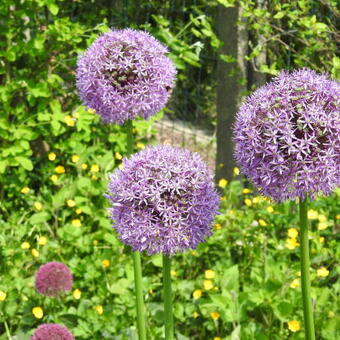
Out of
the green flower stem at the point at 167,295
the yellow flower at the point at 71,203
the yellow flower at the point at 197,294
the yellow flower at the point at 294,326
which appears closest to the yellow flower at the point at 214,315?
the yellow flower at the point at 197,294

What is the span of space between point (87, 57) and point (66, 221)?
1788 millimetres

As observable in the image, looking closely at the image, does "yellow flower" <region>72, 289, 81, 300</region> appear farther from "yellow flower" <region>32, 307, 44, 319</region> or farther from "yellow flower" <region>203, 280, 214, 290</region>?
"yellow flower" <region>203, 280, 214, 290</region>

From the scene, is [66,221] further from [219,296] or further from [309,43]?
[309,43]

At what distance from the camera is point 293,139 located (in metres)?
1.60

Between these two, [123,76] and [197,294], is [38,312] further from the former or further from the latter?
[123,76]

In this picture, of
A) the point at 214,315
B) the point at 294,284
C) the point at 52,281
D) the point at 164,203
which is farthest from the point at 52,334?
the point at 294,284

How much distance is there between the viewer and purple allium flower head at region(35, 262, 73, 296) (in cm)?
277

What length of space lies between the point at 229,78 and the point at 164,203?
2484 mm

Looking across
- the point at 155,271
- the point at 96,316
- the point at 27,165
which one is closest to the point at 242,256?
the point at 155,271

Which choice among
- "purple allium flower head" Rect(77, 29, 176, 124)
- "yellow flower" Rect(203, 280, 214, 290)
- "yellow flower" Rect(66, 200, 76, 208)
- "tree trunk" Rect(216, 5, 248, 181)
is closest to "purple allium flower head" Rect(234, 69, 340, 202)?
"purple allium flower head" Rect(77, 29, 176, 124)

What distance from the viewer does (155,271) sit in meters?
3.48

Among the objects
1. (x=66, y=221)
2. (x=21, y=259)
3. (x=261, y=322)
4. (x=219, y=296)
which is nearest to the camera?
(x=219, y=296)

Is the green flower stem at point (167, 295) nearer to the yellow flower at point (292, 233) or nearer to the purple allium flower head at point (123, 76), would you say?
the purple allium flower head at point (123, 76)

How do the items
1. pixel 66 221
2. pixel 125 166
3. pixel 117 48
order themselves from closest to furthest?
1. pixel 125 166
2. pixel 117 48
3. pixel 66 221
